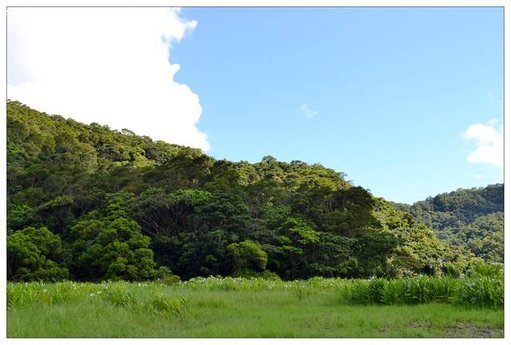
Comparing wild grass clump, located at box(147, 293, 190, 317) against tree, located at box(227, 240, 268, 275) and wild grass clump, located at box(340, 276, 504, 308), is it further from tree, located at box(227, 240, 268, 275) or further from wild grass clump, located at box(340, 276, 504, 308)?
tree, located at box(227, 240, 268, 275)

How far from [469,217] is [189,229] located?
3184cm

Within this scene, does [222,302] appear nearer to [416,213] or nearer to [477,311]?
[477,311]

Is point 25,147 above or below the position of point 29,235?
above

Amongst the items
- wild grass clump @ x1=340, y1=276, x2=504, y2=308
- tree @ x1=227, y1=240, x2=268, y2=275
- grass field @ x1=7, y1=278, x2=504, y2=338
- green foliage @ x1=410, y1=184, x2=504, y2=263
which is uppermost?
green foliage @ x1=410, y1=184, x2=504, y2=263

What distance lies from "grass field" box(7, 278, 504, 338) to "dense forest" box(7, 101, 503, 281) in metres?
12.2

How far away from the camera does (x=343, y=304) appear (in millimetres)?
8727

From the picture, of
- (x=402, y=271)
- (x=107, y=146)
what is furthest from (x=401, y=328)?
(x=107, y=146)

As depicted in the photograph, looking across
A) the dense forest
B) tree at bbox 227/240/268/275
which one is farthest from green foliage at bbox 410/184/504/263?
tree at bbox 227/240/268/275

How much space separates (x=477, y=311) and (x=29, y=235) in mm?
19292

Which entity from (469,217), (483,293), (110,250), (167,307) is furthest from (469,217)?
(167,307)

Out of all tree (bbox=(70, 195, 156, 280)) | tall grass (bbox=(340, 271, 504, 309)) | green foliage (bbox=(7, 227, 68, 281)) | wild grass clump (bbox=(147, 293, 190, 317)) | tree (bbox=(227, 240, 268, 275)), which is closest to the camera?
wild grass clump (bbox=(147, 293, 190, 317))

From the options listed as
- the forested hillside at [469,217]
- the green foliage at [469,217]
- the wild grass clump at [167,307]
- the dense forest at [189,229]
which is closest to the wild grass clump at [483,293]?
the wild grass clump at [167,307]

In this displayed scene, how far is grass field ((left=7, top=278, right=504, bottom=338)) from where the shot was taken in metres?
6.02

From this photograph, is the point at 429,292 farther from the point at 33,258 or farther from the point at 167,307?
the point at 33,258
